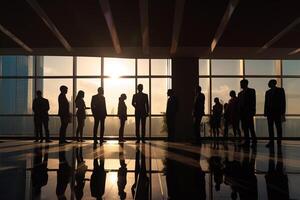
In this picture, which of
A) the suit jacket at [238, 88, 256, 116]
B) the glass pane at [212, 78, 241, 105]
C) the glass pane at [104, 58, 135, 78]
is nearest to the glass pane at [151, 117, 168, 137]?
the glass pane at [104, 58, 135, 78]

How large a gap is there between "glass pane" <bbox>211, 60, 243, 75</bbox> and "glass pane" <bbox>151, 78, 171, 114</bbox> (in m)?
2.59

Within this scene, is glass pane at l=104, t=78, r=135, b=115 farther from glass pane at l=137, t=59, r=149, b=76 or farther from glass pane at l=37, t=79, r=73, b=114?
glass pane at l=37, t=79, r=73, b=114

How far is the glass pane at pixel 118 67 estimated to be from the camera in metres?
21.1

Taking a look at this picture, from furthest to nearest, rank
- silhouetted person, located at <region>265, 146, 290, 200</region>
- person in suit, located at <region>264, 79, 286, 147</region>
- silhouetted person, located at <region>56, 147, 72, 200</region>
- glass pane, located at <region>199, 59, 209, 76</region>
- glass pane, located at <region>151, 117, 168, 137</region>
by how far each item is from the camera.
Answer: glass pane, located at <region>199, 59, 209, 76</region> → glass pane, located at <region>151, 117, 168, 137</region> → person in suit, located at <region>264, 79, 286, 147</region> → silhouetted person, located at <region>56, 147, 72, 200</region> → silhouetted person, located at <region>265, 146, 290, 200</region>

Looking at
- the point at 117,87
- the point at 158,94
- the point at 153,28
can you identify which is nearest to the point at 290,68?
the point at 158,94

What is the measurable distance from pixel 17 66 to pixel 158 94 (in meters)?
7.18

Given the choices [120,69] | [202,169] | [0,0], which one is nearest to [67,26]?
[0,0]

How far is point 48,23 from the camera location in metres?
13.7

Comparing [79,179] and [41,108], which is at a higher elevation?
[41,108]

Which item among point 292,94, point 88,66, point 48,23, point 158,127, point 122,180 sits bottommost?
point 122,180

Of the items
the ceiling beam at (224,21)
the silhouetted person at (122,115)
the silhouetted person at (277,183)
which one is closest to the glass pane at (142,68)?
the ceiling beam at (224,21)

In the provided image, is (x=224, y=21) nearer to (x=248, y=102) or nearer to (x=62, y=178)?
(x=248, y=102)

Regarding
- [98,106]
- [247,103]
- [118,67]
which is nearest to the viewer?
[247,103]

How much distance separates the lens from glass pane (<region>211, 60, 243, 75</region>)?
70.5 feet
